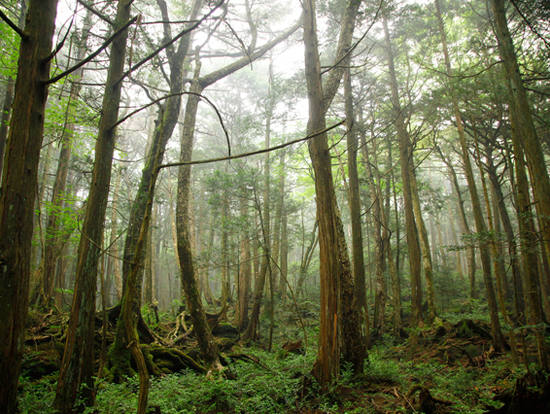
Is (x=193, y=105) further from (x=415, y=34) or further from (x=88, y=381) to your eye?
(x=415, y=34)

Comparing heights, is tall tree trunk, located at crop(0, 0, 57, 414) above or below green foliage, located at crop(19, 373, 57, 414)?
above

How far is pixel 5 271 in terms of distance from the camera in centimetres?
200

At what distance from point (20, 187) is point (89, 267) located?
1195mm

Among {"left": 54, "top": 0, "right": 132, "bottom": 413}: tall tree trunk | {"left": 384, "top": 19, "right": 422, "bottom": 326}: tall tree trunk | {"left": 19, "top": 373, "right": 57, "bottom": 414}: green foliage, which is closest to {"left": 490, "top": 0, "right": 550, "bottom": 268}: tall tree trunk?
{"left": 384, "top": 19, "right": 422, "bottom": 326}: tall tree trunk

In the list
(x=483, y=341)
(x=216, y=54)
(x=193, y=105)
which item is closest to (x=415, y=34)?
(x=216, y=54)

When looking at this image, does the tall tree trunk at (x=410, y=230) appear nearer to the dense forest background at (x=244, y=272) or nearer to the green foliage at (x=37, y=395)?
the dense forest background at (x=244, y=272)

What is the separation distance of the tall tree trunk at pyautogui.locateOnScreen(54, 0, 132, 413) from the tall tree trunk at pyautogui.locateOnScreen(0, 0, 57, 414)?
63 centimetres

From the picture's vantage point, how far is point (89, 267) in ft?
9.99

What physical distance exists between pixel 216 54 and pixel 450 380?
9.78 m

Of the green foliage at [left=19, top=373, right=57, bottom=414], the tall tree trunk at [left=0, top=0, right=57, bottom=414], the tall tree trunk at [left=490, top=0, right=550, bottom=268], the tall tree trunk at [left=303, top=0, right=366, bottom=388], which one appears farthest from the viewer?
the tall tree trunk at [left=490, top=0, right=550, bottom=268]

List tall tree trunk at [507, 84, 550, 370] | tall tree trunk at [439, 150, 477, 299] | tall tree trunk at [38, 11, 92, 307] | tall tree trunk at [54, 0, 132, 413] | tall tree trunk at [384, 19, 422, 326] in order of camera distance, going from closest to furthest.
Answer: tall tree trunk at [54, 0, 132, 413] < tall tree trunk at [507, 84, 550, 370] < tall tree trunk at [38, 11, 92, 307] < tall tree trunk at [384, 19, 422, 326] < tall tree trunk at [439, 150, 477, 299]

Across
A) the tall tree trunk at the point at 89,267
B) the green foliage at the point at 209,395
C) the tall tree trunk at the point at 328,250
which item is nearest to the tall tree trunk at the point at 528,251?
the tall tree trunk at the point at 328,250

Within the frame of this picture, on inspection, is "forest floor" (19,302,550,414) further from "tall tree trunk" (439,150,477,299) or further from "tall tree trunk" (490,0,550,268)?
"tall tree trunk" (439,150,477,299)

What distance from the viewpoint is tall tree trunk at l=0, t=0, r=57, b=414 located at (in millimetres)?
1994
